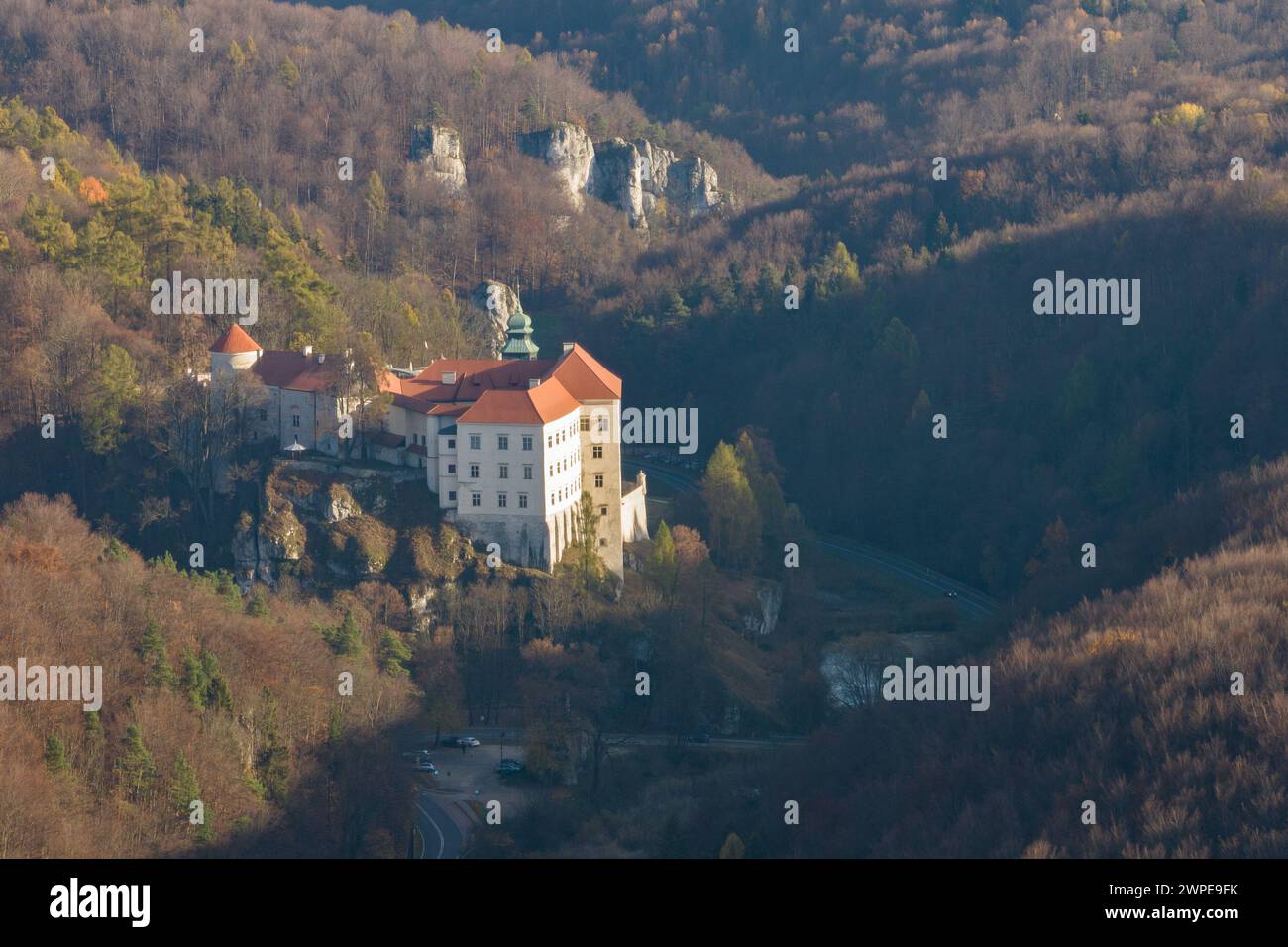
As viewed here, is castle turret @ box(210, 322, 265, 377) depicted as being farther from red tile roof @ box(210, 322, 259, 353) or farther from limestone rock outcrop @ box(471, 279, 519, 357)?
limestone rock outcrop @ box(471, 279, 519, 357)

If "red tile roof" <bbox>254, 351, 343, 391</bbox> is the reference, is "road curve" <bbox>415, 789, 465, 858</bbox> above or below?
below

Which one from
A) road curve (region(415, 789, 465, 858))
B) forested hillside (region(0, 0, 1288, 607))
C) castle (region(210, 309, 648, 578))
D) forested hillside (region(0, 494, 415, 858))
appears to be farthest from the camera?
forested hillside (region(0, 0, 1288, 607))

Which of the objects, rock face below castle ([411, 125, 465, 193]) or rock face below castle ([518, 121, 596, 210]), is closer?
rock face below castle ([411, 125, 465, 193])

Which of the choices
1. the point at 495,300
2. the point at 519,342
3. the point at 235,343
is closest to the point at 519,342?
the point at 519,342

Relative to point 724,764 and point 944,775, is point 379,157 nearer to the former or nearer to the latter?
point 724,764

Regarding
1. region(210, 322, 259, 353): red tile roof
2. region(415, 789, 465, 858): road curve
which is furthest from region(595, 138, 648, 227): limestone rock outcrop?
region(415, 789, 465, 858): road curve

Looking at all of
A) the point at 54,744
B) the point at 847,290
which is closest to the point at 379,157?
the point at 847,290

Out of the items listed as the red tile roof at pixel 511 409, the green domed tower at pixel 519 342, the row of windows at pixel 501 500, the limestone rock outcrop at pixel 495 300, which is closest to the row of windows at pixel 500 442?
the red tile roof at pixel 511 409
